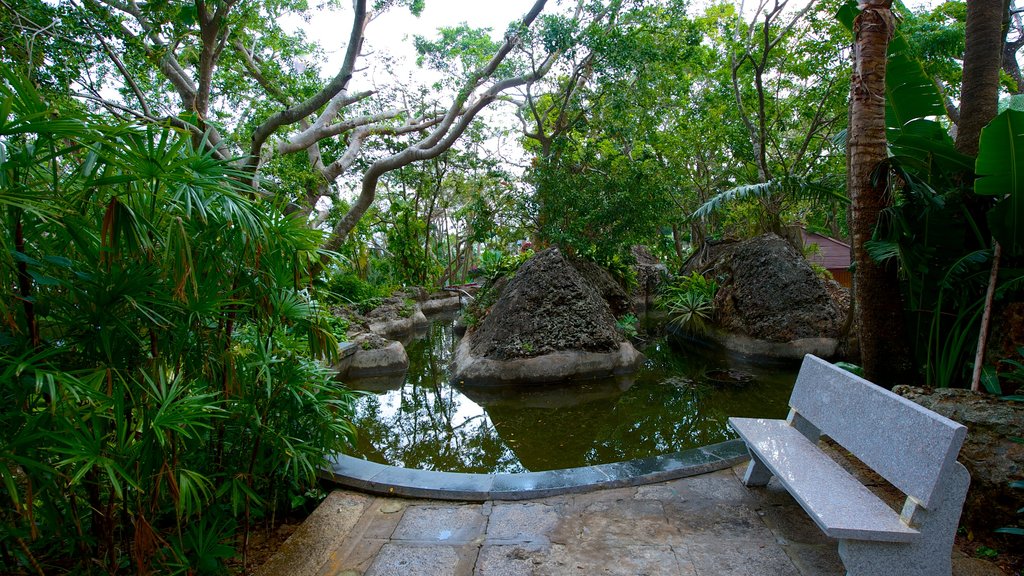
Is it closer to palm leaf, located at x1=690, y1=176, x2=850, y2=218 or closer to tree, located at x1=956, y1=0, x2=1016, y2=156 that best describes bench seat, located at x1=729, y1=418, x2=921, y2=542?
palm leaf, located at x1=690, y1=176, x2=850, y2=218

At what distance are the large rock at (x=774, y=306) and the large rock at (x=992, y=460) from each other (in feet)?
Result: 18.7

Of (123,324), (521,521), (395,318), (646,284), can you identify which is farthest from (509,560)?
(646,284)

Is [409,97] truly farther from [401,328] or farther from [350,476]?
[350,476]

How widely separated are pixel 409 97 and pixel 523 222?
436 cm

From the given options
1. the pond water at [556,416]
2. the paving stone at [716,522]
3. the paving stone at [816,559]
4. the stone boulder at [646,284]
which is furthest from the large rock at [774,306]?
the paving stone at [816,559]

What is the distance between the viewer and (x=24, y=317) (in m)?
1.94

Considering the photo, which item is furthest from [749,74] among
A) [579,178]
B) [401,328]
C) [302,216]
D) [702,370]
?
[302,216]

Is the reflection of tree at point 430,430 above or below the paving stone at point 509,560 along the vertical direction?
below

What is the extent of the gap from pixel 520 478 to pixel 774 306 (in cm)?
727

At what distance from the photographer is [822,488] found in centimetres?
253

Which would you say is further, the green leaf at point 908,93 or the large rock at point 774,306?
the large rock at point 774,306

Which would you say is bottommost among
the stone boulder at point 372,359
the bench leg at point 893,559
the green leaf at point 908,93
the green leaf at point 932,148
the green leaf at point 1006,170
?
the stone boulder at point 372,359

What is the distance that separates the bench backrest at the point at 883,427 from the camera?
6.80ft

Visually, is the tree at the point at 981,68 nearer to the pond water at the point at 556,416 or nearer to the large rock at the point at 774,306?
the pond water at the point at 556,416
